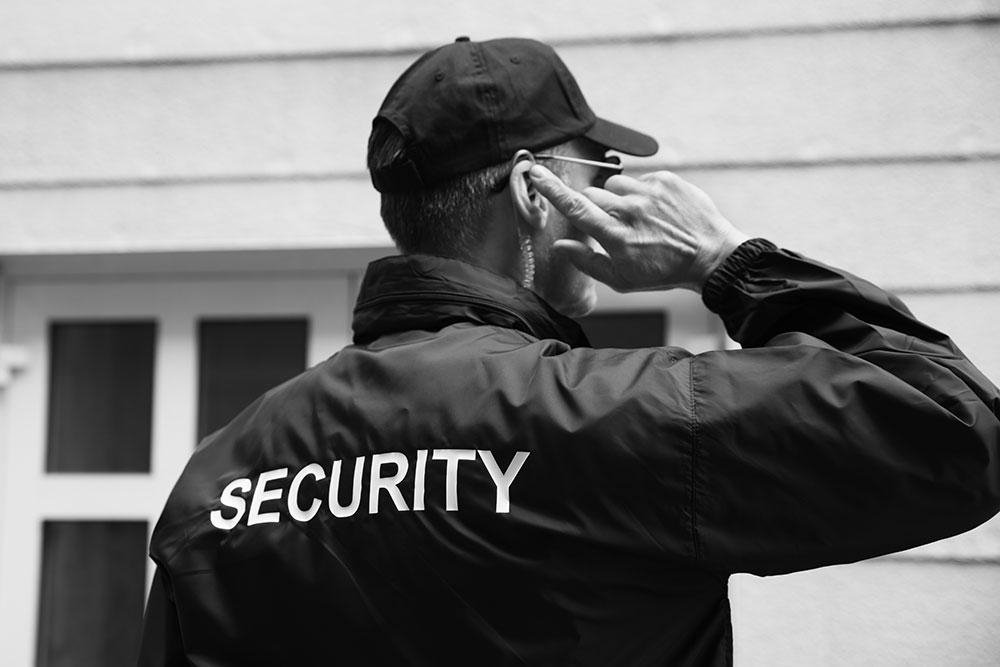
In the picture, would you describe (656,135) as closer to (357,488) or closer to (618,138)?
(618,138)

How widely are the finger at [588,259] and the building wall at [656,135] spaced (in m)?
0.98

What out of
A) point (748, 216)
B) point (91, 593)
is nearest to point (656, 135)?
point (748, 216)

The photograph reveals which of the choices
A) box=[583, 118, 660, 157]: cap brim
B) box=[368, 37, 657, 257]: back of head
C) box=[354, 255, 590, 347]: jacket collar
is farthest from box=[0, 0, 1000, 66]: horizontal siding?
box=[354, 255, 590, 347]: jacket collar

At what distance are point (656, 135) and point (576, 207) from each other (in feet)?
3.59

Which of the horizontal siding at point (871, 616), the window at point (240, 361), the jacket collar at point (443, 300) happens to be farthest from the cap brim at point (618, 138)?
the window at point (240, 361)

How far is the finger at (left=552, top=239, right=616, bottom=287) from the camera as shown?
130 centimetres

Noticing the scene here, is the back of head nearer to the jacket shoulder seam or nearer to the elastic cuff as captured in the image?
the elastic cuff

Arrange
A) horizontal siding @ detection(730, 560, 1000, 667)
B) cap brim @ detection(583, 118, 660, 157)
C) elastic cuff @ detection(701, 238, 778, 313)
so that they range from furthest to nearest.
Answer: horizontal siding @ detection(730, 560, 1000, 667), cap brim @ detection(583, 118, 660, 157), elastic cuff @ detection(701, 238, 778, 313)

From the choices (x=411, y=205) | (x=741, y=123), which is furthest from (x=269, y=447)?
(x=741, y=123)

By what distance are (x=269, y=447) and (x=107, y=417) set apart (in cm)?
149

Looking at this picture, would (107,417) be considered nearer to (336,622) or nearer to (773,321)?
(336,622)

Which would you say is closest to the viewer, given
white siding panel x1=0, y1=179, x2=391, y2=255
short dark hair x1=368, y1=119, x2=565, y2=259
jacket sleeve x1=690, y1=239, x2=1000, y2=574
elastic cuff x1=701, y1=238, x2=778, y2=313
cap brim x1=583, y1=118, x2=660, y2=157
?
jacket sleeve x1=690, y1=239, x2=1000, y2=574

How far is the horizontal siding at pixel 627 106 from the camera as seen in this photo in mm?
2217

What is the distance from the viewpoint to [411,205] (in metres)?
1.35
